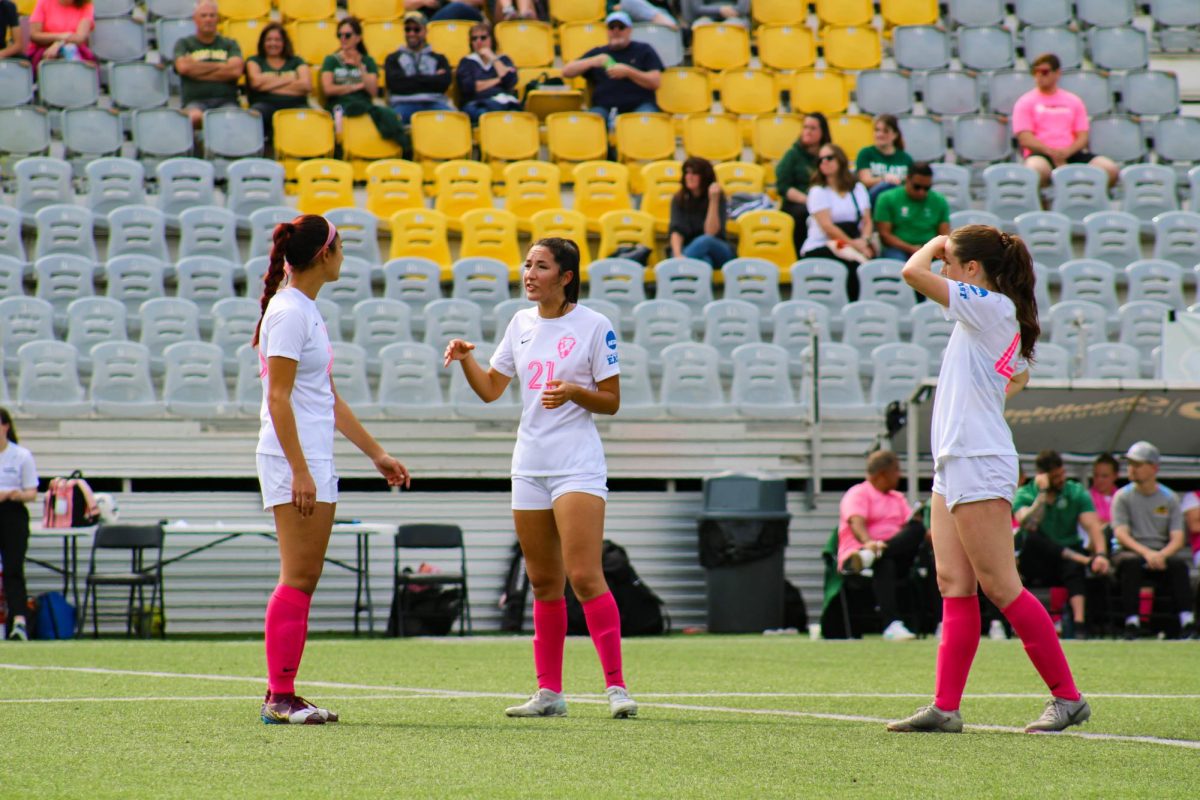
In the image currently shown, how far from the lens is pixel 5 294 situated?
1470 cm

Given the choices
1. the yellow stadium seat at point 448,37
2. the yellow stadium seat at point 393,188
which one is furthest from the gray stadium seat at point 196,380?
the yellow stadium seat at point 448,37

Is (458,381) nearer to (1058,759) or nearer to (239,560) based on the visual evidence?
(239,560)

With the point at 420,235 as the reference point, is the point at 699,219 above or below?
above

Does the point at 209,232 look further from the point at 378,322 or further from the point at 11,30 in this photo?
the point at 11,30

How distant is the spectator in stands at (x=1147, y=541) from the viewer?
39.3ft

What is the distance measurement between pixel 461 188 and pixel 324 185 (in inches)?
53.7

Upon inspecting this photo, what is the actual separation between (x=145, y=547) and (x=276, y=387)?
23.8 feet

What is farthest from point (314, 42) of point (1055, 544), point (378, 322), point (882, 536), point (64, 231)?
point (1055, 544)

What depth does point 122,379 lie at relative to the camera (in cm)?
1349

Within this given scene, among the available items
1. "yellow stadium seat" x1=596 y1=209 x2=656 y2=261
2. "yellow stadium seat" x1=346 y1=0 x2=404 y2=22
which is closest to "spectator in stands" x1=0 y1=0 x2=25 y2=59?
"yellow stadium seat" x1=346 y1=0 x2=404 y2=22

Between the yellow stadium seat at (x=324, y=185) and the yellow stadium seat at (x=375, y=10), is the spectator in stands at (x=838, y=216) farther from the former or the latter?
the yellow stadium seat at (x=375, y=10)

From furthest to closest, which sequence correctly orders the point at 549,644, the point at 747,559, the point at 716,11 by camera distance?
the point at 716,11
the point at 747,559
the point at 549,644

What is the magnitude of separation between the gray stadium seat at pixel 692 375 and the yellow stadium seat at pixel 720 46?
252 inches

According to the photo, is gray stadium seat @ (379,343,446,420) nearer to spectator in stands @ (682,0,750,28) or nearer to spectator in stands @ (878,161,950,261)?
spectator in stands @ (878,161,950,261)
